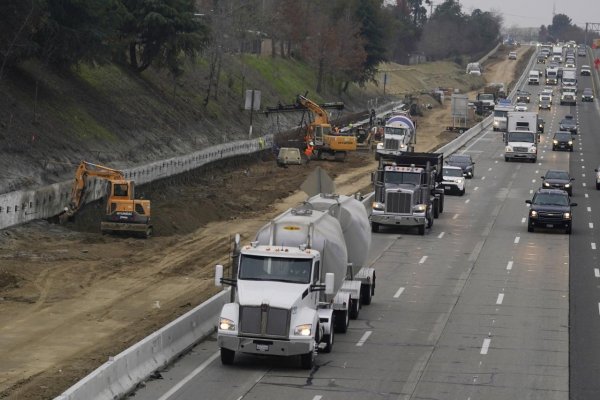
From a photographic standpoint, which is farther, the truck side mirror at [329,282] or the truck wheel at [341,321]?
the truck wheel at [341,321]

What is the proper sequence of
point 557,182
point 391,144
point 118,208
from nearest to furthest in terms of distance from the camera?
point 118,208 < point 557,182 < point 391,144

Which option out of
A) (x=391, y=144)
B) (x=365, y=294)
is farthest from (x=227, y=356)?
(x=391, y=144)

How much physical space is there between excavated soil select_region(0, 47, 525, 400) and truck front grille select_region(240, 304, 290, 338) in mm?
3402

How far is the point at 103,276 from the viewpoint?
39344 mm

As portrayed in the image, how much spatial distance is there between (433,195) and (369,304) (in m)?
19.6

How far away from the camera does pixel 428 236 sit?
50.7m

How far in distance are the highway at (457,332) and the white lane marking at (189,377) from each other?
0.02 m

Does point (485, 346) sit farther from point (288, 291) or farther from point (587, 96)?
point (587, 96)

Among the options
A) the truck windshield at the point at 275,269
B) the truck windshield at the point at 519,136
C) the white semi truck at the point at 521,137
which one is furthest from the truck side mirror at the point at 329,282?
the truck windshield at the point at 519,136

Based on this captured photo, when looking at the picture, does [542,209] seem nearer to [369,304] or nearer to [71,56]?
[369,304]

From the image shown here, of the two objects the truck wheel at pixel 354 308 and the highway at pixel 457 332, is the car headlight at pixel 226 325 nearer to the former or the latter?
the highway at pixel 457 332

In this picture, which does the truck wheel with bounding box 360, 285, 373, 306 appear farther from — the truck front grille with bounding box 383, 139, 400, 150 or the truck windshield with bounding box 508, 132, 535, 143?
the truck windshield with bounding box 508, 132, 535, 143

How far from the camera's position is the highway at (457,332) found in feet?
81.7

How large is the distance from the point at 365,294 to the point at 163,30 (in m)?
50.9
